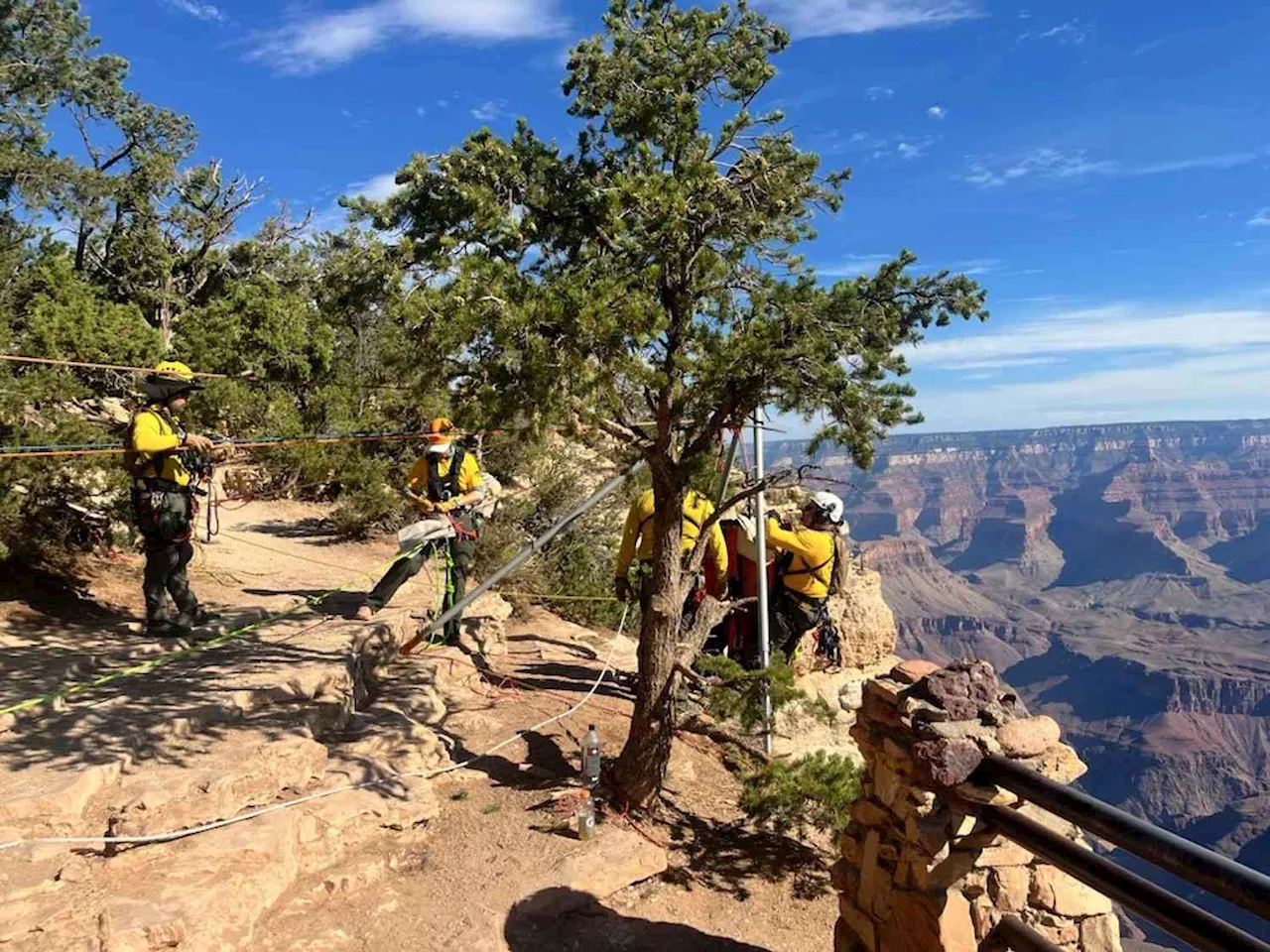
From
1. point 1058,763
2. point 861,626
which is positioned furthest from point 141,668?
A: point 861,626

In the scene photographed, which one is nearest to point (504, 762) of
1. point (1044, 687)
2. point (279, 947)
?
point (279, 947)

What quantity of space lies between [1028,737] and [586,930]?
8.94ft

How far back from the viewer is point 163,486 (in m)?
6.88

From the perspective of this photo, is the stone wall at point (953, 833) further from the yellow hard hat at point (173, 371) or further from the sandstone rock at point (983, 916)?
the yellow hard hat at point (173, 371)

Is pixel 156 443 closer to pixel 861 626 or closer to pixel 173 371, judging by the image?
pixel 173 371

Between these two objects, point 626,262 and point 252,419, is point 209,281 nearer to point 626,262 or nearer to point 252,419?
point 252,419

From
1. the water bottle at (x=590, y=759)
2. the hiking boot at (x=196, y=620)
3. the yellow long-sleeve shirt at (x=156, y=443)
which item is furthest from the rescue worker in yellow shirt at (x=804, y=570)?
the yellow long-sleeve shirt at (x=156, y=443)

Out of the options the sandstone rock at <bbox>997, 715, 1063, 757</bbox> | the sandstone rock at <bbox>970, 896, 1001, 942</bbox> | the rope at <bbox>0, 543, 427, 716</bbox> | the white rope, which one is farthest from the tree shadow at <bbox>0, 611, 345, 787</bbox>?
the sandstone rock at <bbox>997, 715, 1063, 757</bbox>

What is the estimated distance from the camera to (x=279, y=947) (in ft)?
13.2

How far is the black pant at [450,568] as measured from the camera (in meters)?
8.03

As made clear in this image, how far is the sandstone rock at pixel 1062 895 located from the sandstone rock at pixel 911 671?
97 cm

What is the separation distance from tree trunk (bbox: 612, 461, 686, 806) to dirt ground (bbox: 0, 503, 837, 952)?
327 millimetres

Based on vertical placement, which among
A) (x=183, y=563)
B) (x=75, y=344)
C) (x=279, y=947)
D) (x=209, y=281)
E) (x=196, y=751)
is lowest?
(x=279, y=947)

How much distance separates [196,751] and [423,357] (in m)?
2.90
